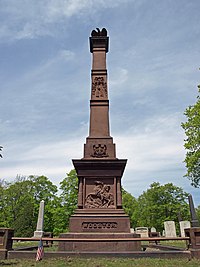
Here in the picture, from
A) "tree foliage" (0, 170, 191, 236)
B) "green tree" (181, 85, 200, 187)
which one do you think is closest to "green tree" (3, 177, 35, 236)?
"tree foliage" (0, 170, 191, 236)

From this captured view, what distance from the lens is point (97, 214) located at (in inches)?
407

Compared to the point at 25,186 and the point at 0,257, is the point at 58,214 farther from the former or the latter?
the point at 0,257

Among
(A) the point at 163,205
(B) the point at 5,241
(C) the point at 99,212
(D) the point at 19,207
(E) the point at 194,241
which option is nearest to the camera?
(E) the point at 194,241

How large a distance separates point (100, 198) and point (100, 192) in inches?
9.5

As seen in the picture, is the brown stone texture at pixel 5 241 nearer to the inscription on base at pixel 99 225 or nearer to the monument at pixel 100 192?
the monument at pixel 100 192

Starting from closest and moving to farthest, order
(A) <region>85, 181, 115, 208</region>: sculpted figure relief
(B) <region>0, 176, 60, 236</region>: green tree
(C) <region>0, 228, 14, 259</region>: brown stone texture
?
(C) <region>0, 228, 14, 259</region>: brown stone texture, (A) <region>85, 181, 115, 208</region>: sculpted figure relief, (B) <region>0, 176, 60, 236</region>: green tree

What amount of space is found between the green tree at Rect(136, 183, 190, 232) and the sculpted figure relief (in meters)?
35.9

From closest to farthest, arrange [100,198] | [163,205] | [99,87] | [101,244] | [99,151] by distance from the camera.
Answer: [101,244] → [100,198] → [99,151] → [99,87] → [163,205]

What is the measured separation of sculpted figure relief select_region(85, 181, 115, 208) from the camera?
34.9ft

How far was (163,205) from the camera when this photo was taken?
4469cm

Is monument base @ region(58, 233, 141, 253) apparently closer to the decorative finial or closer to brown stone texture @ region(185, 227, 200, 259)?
brown stone texture @ region(185, 227, 200, 259)

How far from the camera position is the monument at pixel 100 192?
383 inches

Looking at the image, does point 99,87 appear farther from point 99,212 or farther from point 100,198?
point 99,212

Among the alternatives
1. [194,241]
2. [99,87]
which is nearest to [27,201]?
[99,87]
